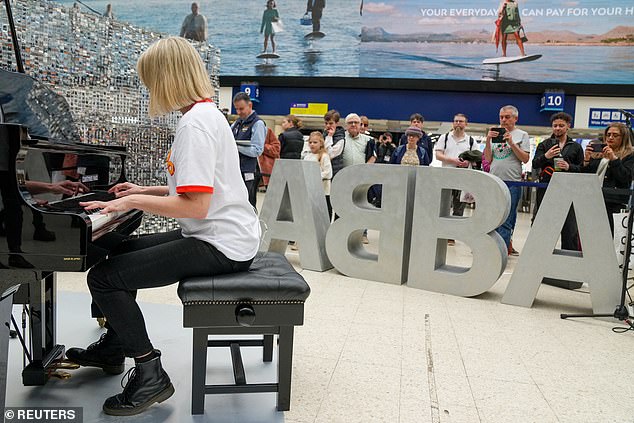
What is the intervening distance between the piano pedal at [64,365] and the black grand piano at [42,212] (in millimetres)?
29

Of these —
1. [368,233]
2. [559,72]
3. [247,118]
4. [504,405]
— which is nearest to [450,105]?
[559,72]

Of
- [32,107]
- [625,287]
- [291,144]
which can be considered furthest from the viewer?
[291,144]

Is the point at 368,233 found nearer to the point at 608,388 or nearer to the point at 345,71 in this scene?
the point at 345,71

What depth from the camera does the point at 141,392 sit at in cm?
204

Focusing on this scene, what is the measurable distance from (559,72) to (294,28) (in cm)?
503

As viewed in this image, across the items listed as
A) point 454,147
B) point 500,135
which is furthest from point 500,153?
point 454,147

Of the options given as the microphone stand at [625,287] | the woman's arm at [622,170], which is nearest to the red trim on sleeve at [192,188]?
Result: the microphone stand at [625,287]

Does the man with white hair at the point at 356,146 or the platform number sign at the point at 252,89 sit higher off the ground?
the platform number sign at the point at 252,89

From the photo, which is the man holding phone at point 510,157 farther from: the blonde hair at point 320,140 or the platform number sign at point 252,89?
the platform number sign at point 252,89

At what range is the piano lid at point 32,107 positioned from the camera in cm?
253

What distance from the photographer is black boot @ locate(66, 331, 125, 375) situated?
241 cm

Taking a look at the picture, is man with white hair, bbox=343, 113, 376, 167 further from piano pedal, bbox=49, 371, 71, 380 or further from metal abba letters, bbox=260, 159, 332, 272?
piano pedal, bbox=49, 371, 71, 380

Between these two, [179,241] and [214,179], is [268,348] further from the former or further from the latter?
[214,179]

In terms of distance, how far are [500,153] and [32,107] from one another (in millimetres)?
4195
